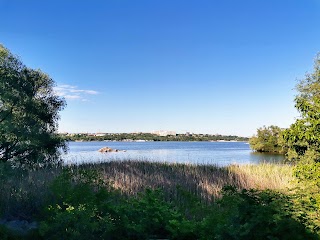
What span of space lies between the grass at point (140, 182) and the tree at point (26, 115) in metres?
3.08

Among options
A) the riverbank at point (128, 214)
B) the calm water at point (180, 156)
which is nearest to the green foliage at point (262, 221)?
the riverbank at point (128, 214)

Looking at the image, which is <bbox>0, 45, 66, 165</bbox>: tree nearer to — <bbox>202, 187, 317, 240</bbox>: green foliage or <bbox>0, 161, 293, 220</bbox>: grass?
<bbox>0, 161, 293, 220</bbox>: grass

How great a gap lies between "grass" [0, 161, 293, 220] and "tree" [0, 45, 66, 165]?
308 centimetres

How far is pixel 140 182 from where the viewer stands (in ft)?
37.1

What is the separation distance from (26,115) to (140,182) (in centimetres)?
778

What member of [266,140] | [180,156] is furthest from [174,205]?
[266,140]

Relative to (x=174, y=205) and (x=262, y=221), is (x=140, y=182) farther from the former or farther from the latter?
(x=262, y=221)

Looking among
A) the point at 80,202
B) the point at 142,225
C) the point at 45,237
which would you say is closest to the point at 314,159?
the point at 142,225

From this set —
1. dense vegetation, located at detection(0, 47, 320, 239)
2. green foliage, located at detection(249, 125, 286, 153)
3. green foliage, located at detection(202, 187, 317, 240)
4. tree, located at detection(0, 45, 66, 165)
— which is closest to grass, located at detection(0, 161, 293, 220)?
dense vegetation, located at detection(0, 47, 320, 239)

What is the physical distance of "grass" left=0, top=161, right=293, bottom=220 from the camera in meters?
7.58

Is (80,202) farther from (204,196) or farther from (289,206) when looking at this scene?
(204,196)

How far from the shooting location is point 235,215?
4.84 m

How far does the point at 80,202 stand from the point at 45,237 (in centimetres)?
82

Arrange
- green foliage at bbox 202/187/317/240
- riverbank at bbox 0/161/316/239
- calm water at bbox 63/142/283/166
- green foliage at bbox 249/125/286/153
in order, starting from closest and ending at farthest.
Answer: green foliage at bbox 202/187/317/240
riverbank at bbox 0/161/316/239
calm water at bbox 63/142/283/166
green foliage at bbox 249/125/286/153
